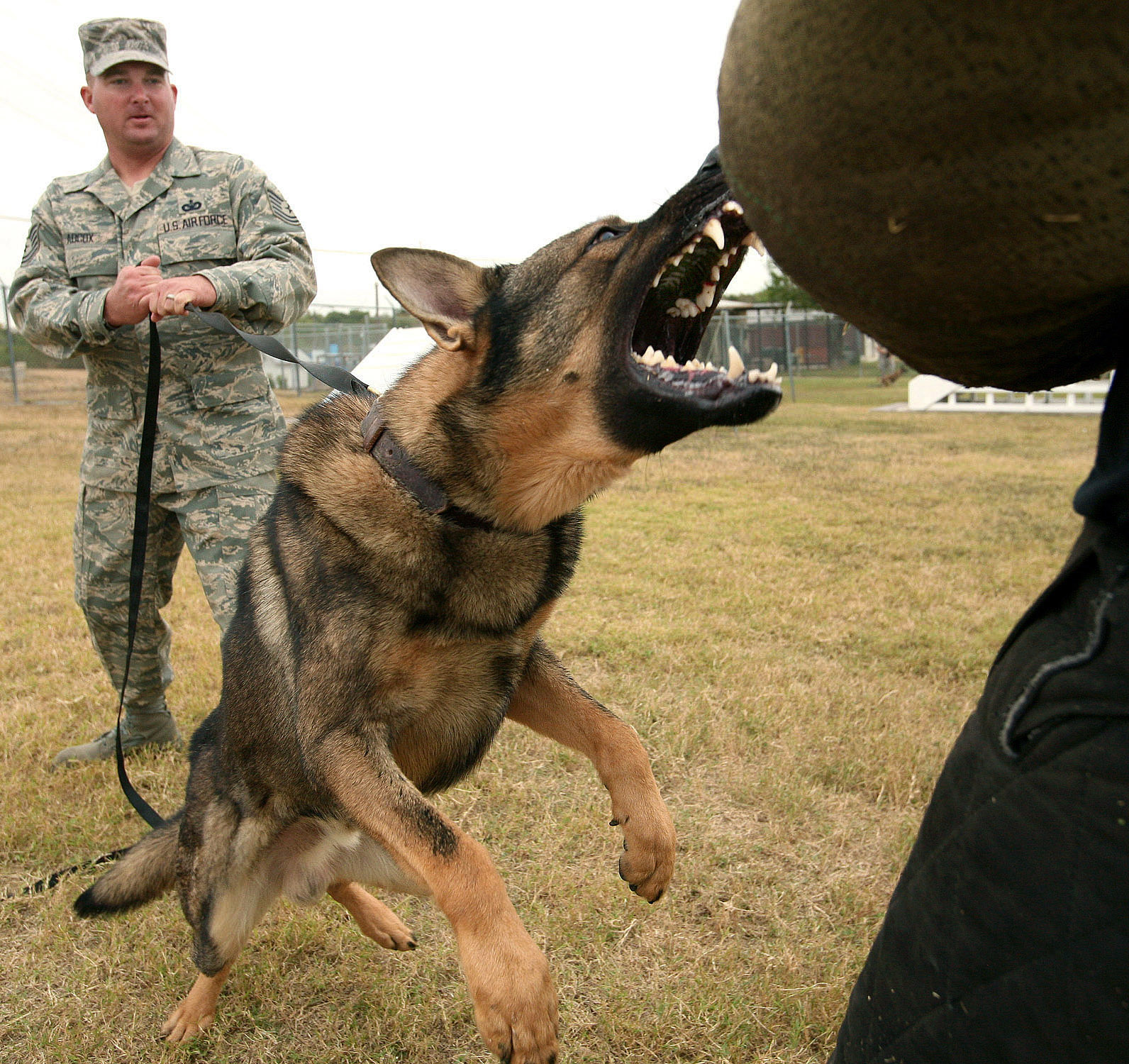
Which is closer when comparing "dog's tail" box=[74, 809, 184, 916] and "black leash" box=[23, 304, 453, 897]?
"dog's tail" box=[74, 809, 184, 916]

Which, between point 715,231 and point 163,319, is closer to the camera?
point 715,231

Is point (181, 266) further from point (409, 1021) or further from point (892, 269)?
point (892, 269)

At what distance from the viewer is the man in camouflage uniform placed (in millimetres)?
3688

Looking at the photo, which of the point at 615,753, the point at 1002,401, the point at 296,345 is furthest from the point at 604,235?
the point at 296,345

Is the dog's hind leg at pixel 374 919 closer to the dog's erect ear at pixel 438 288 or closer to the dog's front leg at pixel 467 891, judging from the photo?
the dog's front leg at pixel 467 891

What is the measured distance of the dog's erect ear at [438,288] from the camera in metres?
2.38

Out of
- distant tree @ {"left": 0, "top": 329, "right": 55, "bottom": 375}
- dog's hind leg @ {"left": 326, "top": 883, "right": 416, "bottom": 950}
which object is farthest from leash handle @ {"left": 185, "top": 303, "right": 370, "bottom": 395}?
distant tree @ {"left": 0, "top": 329, "right": 55, "bottom": 375}

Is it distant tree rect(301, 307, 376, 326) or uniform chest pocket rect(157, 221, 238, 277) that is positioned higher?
uniform chest pocket rect(157, 221, 238, 277)

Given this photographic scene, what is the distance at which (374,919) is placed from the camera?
3.04 meters

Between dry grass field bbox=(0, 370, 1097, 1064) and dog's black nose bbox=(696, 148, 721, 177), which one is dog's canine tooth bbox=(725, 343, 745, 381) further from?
dry grass field bbox=(0, 370, 1097, 1064)

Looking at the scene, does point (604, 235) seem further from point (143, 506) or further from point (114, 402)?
point (114, 402)

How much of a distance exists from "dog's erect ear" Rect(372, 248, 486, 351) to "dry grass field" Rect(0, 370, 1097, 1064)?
1.93 m

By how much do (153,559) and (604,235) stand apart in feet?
8.59

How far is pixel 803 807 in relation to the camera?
3670mm
